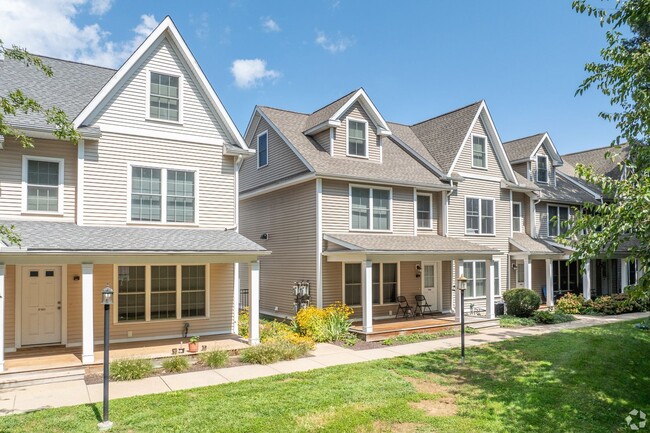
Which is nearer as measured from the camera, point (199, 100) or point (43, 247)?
point (43, 247)

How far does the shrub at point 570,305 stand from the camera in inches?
882

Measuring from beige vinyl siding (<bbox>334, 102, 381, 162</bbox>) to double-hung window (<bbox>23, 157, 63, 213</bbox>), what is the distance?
1014 cm

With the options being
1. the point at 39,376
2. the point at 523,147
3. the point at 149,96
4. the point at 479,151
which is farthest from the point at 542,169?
the point at 39,376

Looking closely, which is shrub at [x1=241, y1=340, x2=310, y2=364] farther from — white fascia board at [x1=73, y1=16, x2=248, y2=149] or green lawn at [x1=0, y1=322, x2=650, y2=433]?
white fascia board at [x1=73, y1=16, x2=248, y2=149]

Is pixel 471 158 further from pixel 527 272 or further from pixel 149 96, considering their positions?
pixel 149 96

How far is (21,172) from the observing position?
487 inches

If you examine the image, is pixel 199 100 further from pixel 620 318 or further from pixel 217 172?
pixel 620 318

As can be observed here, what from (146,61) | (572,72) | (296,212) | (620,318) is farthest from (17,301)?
(620,318)

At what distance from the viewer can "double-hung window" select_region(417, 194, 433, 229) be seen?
20.2m

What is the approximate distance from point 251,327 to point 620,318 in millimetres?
17479

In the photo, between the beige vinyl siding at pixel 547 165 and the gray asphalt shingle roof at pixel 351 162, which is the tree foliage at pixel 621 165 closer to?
the gray asphalt shingle roof at pixel 351 162

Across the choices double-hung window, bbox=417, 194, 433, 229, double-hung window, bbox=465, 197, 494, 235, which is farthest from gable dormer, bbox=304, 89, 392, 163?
double-hung window, bbox=465, 197, 494, 235

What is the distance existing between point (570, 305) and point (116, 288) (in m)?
20.9

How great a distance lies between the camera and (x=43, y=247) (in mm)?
10648
